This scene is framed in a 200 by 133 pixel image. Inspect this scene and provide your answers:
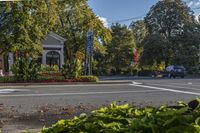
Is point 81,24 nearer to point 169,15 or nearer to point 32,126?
point 169,15

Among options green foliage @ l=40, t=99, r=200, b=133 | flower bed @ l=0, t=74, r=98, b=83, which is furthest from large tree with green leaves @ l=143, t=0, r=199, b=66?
green foliage @ l=40, t=99, r=200, b=133

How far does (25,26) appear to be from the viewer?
28.9m

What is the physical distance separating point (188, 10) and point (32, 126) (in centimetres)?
6469

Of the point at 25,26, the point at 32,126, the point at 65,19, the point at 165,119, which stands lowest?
the point at 32,126

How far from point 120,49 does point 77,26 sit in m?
22.5

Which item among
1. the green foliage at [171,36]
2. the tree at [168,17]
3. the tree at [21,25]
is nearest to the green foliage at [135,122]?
the tree at [21,25]

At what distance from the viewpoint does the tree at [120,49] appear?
69438 mm

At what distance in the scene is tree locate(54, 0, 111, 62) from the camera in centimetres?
4475

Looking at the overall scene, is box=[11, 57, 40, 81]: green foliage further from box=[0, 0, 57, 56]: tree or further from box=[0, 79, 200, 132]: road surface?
box=[0, 79, 200, 132]: road surface

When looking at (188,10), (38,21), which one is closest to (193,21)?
(188,10)

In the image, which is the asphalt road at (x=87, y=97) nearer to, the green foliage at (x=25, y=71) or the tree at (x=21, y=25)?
the green foliage at (x=25, y=71)

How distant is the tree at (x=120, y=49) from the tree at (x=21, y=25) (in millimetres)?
39462

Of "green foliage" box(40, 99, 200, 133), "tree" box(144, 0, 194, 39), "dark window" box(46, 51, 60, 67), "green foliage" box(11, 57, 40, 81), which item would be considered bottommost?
"green foliage" box(40, 99, 200, 133)

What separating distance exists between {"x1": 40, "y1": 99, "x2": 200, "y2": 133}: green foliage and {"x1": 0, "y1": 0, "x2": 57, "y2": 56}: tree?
25.0 m
